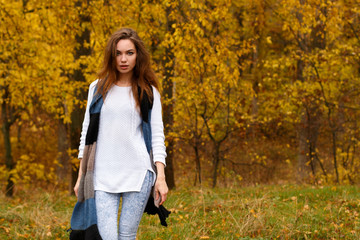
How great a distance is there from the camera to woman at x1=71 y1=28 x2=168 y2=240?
9.49 feet

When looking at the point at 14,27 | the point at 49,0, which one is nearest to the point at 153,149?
the point at 49,0

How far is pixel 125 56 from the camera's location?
9.89 feet

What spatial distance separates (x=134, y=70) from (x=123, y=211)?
97 centimetres

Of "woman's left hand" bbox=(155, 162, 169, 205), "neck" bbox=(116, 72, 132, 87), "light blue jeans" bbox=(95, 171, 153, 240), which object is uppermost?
"neck" bbox=(116, 72, 132, 87)

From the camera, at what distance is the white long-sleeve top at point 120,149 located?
2896 mm

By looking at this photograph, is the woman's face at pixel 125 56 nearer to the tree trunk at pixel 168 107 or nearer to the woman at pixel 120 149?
the woman at pixel 120 149

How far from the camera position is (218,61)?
7.95 metres

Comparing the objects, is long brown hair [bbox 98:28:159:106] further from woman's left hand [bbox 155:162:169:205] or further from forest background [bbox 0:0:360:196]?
forest background [bbox 0:0:360:196]

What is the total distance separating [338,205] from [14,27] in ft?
26.5

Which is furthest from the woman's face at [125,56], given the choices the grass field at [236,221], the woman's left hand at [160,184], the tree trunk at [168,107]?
the tree trunk at [168,107]

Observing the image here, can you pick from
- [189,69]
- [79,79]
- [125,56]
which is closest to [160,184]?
[125,56]

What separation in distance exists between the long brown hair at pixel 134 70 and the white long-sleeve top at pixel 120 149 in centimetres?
6

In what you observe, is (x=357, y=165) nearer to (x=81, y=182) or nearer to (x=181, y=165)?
(x=181, y=165)

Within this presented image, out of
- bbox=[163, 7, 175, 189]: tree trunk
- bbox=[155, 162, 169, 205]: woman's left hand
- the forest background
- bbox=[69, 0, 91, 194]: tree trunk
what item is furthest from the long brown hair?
bbox=[163, 7, 175, 189]: tree trunk
